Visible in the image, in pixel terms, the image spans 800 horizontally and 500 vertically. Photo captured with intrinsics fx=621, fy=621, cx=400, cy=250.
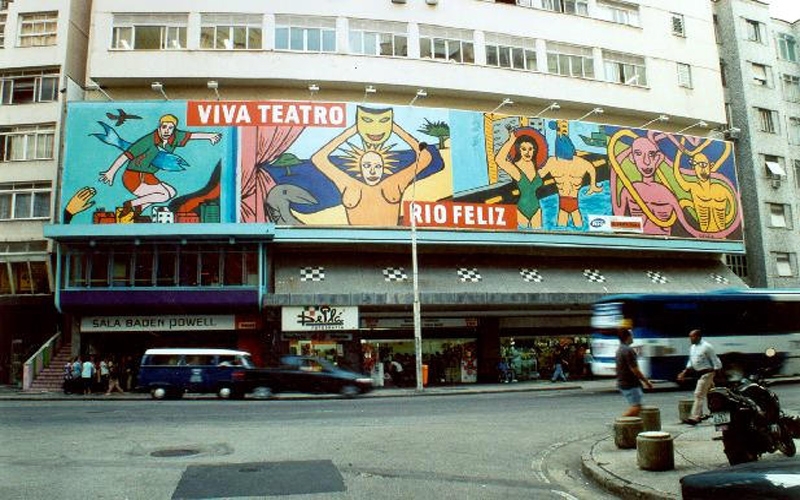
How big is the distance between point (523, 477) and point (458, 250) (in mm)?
23917

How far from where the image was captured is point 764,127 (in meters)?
41.8

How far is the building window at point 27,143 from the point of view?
31438 mm

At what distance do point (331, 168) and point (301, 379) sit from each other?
1137 centimetres

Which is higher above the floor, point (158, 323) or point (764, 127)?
point (764, 127)

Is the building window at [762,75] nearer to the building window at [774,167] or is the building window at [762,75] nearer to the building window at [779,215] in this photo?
the building window at [774,167]

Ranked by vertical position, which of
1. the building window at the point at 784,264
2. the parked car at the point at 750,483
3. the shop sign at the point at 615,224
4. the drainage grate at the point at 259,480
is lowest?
the drainage grate at the point at 259,480

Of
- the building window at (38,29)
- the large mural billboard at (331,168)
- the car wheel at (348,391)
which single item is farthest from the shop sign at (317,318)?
the building window at (38,29)

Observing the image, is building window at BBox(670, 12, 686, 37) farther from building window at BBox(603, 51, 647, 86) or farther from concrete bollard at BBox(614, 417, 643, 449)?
concrete bollard at BBox(614, 417, 643, 449)

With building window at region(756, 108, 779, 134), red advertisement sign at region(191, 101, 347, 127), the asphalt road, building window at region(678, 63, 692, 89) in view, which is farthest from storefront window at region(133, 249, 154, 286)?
building window at region(756, 108, 779, 134)

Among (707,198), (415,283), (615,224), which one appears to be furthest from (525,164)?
(707,198)

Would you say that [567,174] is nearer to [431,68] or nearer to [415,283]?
[431,68]

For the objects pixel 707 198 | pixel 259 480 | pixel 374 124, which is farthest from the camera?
pixel 707 198

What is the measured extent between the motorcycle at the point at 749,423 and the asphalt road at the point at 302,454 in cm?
178

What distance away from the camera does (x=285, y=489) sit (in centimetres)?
686
